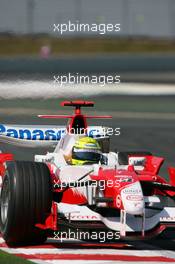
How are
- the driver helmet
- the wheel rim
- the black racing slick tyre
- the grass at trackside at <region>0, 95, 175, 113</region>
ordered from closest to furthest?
the black racing slick tyre → the wheel rim → the driver helmet → the grass at trackside at <region>0, 95, 175, 113</region>

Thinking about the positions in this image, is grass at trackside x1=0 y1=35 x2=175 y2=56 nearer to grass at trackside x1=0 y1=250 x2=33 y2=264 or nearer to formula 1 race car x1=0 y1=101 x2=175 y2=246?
formula 1 race car x1=0 y1=101 x2=175 y2=246

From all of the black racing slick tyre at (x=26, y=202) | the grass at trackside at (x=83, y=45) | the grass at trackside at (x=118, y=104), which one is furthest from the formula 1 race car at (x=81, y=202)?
the grass at trackside at (x=83, y=45)

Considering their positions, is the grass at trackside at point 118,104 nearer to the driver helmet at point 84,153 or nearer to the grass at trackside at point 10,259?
the driver helmet at point 84,153

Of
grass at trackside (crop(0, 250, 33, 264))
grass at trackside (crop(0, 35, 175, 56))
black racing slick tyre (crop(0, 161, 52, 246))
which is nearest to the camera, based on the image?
grass at trackside (crop(0, 250, 33, 264))

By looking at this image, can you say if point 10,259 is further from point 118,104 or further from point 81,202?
point 118,104

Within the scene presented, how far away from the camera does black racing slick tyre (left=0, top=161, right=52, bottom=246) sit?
44.8 ft

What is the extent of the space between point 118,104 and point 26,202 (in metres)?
27.2

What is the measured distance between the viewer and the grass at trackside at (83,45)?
72000mm

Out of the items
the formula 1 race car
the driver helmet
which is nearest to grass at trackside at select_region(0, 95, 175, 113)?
the driver helmet

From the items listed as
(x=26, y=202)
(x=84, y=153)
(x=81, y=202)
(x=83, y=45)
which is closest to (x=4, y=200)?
(x=26, y=202)

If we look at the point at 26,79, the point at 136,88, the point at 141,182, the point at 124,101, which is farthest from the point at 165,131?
the point at 136,88

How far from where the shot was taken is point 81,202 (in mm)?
14391

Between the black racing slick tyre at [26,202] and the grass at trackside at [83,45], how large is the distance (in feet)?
166

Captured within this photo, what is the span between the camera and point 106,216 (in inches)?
548
